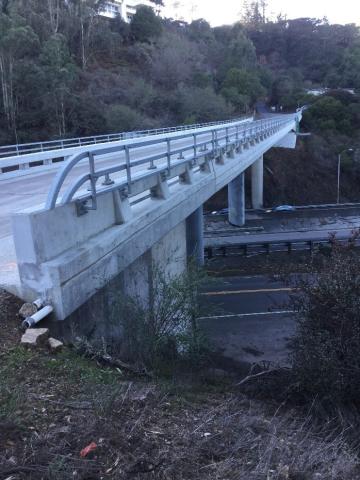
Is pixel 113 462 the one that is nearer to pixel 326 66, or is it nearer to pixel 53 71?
pixel 53 71

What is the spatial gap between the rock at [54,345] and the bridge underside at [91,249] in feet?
0.84

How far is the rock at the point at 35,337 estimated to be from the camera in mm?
4559

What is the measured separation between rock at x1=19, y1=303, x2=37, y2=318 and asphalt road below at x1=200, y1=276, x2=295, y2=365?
5.53 m

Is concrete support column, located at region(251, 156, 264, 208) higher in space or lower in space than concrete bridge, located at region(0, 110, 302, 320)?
lower

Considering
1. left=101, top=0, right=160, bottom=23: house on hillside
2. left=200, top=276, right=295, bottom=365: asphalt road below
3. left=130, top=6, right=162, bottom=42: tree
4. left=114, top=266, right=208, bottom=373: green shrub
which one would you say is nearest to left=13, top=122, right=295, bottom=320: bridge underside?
left=114, top=266, right=208, bottom=373: green shrub

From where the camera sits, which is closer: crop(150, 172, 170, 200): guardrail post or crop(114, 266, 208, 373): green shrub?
crop(114, 266, 208, 373): green shrub

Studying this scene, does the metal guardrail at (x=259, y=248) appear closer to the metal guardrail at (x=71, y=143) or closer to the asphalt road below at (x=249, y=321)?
the asphalt road below at (x=249, y=321)

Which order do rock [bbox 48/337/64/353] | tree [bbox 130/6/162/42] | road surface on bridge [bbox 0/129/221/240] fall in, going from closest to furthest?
rock [bbox 48/337/64/353]
road surface on bridge [bbox 0/129/221/240]
tree [bbox 130/6/162/42]

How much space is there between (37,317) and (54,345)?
13.6 inches

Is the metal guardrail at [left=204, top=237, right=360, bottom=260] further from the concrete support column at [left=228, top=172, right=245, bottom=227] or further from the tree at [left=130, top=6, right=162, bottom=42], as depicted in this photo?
the tree at [left=130, top=6, right=162, bottom=42]

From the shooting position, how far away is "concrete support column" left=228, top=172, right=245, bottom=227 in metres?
32.4

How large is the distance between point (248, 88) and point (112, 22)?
24.3m

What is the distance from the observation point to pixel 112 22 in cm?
7306

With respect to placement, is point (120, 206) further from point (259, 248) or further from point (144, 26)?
point (144, 26)
